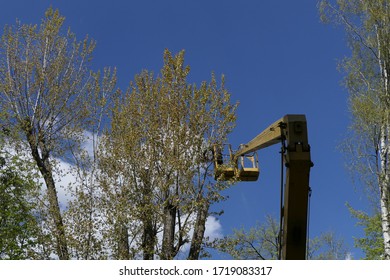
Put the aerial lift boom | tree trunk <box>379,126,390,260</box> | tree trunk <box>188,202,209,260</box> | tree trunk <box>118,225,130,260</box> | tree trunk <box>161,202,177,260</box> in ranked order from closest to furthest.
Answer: the aerial lift boom < tree trunk <box>161,202,177,260</box> < tree trunk <box>188,202,209,260</box> < tree trunk <box>118,225,130,260</box> < tree trunk <box>379,126,390,260</box>

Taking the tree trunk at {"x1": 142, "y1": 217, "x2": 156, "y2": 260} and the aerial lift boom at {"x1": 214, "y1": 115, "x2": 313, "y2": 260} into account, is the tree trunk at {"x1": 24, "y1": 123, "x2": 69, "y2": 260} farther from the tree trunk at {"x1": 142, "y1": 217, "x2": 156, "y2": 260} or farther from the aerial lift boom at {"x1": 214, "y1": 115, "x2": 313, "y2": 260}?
the aerial lift boom at {"x1": 214, "y1": 115, "x2": 313, "y2": 260}

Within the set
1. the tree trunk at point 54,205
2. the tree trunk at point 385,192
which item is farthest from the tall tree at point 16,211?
the tree trunk at point 385,192

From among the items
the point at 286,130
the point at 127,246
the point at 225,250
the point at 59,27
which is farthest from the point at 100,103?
the point at 286,130

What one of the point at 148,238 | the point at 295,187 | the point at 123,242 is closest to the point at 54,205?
the point at 123,242

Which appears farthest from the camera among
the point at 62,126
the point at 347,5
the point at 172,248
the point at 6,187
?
the point at 347,5

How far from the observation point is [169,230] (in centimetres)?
1358

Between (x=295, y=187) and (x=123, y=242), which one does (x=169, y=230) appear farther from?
(x=295, y=187)

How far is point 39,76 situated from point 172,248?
329 inches

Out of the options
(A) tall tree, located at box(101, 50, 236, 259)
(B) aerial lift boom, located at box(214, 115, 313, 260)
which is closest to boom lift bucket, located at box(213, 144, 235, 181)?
(A) tall tree, located at box(101, 50, 236, 259)

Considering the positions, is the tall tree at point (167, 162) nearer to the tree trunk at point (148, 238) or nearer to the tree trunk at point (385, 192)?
the tree trunk at point (148, 238)

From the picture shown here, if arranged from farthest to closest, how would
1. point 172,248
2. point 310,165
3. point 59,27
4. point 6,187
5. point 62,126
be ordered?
point 59,27
point 62,126
point 6,187
point 172,248
point 310,165

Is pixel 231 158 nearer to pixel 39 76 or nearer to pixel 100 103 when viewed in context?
pixel 100 103

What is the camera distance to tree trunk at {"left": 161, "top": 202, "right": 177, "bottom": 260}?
13547 mm

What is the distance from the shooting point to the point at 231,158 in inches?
551
